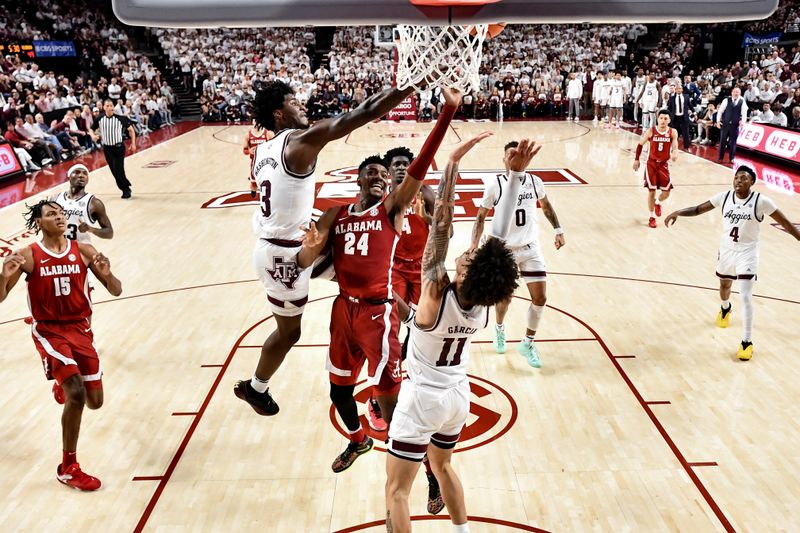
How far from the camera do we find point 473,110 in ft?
82.1

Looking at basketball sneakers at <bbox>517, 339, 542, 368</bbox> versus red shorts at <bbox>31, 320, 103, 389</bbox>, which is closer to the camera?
red shorts at <bbox>31, 320, 103, 389</bbox>

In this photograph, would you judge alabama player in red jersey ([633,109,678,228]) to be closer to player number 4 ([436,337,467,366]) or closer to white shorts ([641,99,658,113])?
player number 4 ([436,337,467,366])

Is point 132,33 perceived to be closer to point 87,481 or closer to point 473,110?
point 473,110

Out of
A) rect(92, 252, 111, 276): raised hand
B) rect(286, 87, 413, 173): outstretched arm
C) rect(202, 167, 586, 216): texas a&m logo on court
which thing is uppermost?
rect(286, 87, 413, 173): outstretched arm

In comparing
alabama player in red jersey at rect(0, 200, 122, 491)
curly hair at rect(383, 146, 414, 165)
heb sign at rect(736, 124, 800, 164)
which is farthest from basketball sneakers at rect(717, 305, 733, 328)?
heb sign at rect(736, 124, 800, 164)

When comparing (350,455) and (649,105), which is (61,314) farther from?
(649,105)

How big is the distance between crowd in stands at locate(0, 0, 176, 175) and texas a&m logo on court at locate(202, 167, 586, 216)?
370cm

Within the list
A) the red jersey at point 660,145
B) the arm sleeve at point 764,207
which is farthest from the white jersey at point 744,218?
the red jersey at point 660,145

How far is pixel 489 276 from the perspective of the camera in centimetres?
326

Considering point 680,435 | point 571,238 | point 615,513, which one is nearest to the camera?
point 615,513

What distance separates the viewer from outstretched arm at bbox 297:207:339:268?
4.03 metres

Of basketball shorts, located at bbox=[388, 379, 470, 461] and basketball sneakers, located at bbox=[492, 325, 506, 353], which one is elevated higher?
basketball shorts, located at bbox=[388, 379, 470, 461]

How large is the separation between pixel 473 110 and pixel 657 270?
17234 millimetres

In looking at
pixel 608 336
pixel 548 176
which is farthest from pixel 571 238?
pixel 548 176
